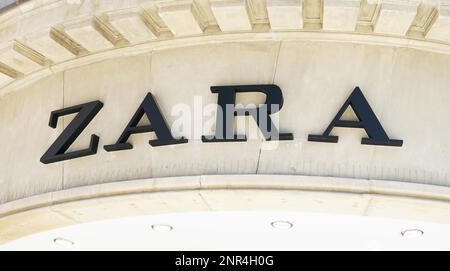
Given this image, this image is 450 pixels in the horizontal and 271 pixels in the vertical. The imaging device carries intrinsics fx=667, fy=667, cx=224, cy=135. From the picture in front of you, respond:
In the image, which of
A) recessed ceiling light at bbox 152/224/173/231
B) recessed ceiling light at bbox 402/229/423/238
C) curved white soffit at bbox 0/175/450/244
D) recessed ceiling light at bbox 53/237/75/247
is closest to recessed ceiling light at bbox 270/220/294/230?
curved white soffit at bbox 0/175/450/244

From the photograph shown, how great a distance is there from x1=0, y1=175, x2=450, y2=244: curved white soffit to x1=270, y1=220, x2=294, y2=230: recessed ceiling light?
1.15 metres

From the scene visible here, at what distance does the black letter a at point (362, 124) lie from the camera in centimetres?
716

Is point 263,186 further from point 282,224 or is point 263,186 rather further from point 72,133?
point 72,133

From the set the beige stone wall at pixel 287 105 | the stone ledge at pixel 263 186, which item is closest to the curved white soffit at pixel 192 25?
the beige stone wall at pixel 287 105

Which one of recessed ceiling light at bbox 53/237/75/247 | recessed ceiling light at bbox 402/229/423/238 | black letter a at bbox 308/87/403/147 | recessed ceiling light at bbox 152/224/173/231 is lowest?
recessed ceiling light at bbox 402/229/423/238

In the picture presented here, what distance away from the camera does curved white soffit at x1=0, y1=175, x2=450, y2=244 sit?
707cm

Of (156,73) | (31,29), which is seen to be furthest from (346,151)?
(31,29)

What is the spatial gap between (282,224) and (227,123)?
6.53 ft

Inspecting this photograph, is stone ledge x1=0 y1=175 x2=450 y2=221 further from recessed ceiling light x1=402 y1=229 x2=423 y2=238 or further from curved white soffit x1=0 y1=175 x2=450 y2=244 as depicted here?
recessed ceiling light x1=402 y1=229 x2=423 y2=238

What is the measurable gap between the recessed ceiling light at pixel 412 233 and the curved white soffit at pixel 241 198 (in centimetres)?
Answer: 135

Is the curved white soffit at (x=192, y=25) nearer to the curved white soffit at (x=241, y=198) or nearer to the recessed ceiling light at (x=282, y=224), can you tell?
the curved white soffit at (x=241, y=198)
